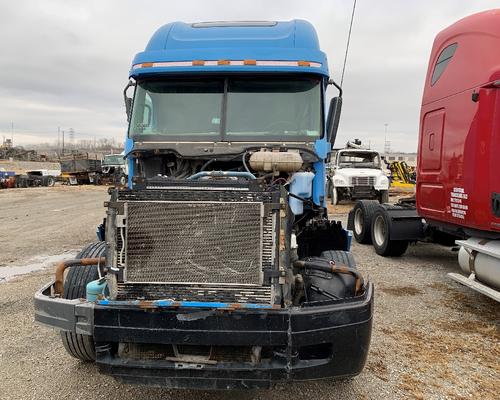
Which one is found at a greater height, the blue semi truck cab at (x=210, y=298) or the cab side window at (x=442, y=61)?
the cab side window at (x=442, y=61)

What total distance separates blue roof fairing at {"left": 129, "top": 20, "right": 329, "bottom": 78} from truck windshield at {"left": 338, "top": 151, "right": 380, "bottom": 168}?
12.7 metres

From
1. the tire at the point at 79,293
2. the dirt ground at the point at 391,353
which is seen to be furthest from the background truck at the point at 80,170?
the tire at the point at 79,293

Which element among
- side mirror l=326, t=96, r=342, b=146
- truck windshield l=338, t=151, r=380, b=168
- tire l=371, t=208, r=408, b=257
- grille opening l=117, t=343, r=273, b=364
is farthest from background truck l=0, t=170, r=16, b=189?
grille opening l=117, t=343, r=273, b=364

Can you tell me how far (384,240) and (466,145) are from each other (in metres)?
3.11

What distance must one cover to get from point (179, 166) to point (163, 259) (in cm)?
176

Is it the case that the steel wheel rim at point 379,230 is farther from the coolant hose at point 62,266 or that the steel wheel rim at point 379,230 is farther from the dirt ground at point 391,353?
the coolant hose at point 62,266

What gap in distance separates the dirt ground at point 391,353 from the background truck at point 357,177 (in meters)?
9.24

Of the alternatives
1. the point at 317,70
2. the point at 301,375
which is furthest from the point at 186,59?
the point at 301,375

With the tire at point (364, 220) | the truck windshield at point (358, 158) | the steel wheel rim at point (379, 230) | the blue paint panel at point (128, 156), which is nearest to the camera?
the blue paint panel at point (128, 156)

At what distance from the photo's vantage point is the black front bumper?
2.68 m

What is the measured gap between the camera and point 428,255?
8.44m

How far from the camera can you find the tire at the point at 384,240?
7805mm

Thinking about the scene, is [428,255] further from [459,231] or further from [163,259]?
[163,259]

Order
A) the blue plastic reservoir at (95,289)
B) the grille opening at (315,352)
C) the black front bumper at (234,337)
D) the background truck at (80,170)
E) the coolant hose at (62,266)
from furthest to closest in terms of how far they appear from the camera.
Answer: the background truck at (80,170)
the coolant hose at (62,266)
the blue plastic reservoir at (95,289)
the grille opening at (315,352)
the black front bumper at (234,337)
